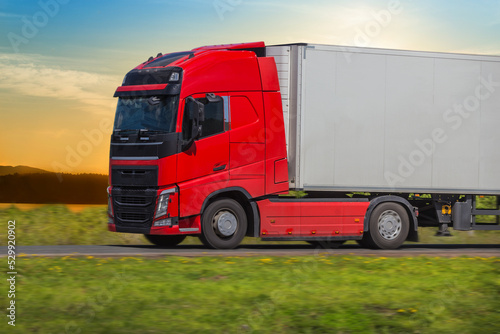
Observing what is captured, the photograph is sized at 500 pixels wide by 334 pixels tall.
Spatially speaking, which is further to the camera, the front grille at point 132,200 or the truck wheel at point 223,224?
the truck wheel at point 223,224

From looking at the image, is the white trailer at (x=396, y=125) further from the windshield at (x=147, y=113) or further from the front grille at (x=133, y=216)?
the front grille at (x=133, y=216)

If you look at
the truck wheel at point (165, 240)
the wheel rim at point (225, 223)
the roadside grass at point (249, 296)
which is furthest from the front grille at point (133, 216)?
the roadside grass at point (249, 296)

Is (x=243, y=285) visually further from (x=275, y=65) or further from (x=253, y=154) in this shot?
(x=275, y=65)

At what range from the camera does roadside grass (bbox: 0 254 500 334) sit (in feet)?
25.6

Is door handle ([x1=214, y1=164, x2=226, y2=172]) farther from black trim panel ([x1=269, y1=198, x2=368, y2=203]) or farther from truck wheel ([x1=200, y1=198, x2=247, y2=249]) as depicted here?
black trim panel ([x1=269, y1=198, x2=368, y2=203])

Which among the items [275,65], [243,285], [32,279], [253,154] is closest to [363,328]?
[243,285]

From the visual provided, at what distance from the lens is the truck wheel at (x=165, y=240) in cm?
1630

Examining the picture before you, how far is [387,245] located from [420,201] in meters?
1.46

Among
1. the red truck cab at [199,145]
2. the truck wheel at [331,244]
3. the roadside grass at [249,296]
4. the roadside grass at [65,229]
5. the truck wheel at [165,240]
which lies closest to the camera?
the roadside grass at [249,296]

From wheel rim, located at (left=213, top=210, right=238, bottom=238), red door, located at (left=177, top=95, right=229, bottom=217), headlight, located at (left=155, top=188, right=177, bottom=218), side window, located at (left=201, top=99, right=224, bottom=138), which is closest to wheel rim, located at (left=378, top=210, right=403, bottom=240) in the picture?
wheel rim, located at (left=213, top=210, right=238, bottom=238)

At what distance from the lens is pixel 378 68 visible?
15656mm

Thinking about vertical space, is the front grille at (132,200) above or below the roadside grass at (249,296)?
above

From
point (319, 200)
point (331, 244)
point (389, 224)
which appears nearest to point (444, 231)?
point (389, 224)

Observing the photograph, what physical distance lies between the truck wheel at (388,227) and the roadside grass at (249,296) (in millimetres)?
3805
